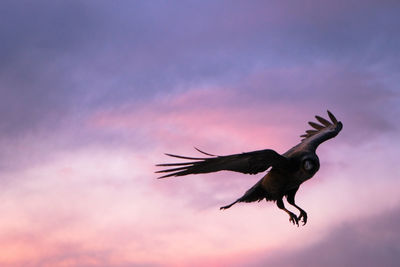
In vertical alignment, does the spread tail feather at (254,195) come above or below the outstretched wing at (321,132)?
below

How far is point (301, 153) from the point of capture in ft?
37.0

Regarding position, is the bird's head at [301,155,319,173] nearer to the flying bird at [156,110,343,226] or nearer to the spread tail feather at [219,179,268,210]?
the flying bird at [156,110,343,226]

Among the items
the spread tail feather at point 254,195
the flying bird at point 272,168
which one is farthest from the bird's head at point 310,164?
the spread tail feather at point 254,195

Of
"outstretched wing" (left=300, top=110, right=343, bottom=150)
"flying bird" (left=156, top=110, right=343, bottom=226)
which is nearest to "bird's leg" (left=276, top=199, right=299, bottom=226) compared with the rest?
"flying bird" (left=156, top=110, right=343, bottom=226)

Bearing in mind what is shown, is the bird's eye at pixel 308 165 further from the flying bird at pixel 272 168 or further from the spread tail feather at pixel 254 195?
the spread tail feather at pixel 254 195

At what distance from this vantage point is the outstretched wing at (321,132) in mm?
12680

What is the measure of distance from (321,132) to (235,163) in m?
4.16

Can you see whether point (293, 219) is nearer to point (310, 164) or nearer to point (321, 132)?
point (310, 164)

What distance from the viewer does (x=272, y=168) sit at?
11.2 m

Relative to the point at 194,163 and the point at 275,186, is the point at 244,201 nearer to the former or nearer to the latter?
the point at 275,186

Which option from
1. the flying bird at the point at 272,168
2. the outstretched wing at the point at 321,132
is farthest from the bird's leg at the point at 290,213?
the outstretched wing at the point at 321,132

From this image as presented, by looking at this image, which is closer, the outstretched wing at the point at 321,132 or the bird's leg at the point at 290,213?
the bird's leg at the point at 290,213

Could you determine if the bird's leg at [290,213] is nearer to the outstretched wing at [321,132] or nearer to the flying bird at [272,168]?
the flying bird at [272,168]

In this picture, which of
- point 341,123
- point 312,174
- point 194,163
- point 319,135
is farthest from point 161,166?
point 341,123
